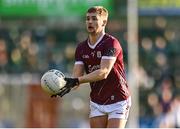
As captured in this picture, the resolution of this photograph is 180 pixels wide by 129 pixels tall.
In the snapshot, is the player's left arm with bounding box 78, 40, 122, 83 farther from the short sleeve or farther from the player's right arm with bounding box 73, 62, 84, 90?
the player's right arm with bounding box 73, 62, 84, 90

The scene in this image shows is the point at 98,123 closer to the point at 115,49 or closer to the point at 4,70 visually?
the point at 115,49

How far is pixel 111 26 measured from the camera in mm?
23297

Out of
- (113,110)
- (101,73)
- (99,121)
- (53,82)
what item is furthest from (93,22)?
(99,121)

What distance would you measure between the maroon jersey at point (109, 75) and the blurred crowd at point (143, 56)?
7.80 metres

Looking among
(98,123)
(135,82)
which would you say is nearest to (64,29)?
(135,82)

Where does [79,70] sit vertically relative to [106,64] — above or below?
below

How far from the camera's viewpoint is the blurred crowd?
59.7ft

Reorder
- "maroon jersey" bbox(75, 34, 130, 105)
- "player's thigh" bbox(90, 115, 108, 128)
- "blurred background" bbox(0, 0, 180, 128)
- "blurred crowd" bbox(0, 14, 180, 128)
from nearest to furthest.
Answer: "maroon jersey" bbox(75, 34, 130, 105) < "player's thigh" bbox(90, 115, 108, 128) < "blurred background" bbox(0, 0, 180, 128) < "blurred crowd" bbox(0, 14, 180, 128)

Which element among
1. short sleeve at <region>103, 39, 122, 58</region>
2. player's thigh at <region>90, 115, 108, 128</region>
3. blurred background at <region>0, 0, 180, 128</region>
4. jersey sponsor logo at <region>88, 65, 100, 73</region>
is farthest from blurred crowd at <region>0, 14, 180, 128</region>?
Answer: short sleeve at <region>103, 39, 122, 58</region>

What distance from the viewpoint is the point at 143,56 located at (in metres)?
20.6

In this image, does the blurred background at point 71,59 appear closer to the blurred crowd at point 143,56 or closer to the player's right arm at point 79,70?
the blurred crowd at point 143,56

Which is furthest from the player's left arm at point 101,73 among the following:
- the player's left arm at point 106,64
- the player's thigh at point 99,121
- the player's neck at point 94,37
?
the player's thigh at point 99,121

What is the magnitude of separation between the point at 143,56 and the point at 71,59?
1858 millimetres

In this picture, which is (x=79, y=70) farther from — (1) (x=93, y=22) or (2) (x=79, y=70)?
(1) (x=93, y=22)
